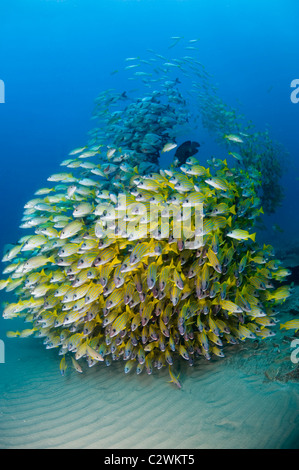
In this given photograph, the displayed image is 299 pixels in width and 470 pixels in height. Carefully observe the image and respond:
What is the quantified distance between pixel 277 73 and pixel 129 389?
8240cm

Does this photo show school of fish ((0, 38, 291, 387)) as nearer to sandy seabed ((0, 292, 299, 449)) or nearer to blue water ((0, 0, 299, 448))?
sandy seabed ((0, 292, 299, 449))

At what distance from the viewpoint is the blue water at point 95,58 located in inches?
2265

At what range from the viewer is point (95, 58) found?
81250mm

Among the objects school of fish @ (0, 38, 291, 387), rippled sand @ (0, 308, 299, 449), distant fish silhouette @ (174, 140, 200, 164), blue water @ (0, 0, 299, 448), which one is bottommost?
rippled sand @ (0, 308, 299, 449)

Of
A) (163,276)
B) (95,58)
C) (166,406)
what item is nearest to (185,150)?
(163,276)

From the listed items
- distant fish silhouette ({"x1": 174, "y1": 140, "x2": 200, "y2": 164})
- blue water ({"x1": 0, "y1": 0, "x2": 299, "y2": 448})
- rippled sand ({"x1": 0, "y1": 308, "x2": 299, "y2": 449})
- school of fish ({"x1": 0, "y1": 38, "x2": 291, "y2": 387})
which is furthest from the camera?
blue water ({"x1": 0, "y1": 0, "x2": 299, "y2": 448})

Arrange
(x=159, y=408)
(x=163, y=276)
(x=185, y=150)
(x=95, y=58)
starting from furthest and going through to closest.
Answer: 1. (x=95, y=58)
2. (x=185, y=150)
3. (x=159, y=408)
4. (x=163, y=276)

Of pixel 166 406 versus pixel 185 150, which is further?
pixel 185 150

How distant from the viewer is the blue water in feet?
189

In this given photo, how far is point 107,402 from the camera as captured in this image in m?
3.70

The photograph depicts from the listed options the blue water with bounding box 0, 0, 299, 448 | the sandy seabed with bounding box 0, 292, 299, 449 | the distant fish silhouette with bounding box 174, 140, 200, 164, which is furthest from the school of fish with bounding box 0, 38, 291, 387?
the blue water with bounding box 0, 0, 299, 448

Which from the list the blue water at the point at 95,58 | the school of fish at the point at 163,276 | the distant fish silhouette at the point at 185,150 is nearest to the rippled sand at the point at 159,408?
the school of fish at the point at 163,276

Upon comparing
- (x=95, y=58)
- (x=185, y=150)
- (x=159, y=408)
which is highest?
(x=95, y=58)

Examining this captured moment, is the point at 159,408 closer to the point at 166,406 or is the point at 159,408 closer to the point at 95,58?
the point at 166,406
